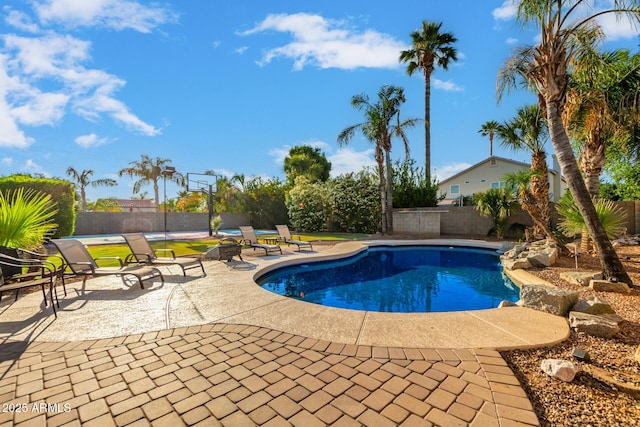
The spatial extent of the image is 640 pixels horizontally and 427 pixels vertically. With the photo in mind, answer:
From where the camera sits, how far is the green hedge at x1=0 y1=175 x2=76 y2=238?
13164 millimetres

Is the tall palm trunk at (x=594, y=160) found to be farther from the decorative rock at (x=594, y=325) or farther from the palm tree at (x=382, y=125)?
the decorative rock at (x=594, y=325)

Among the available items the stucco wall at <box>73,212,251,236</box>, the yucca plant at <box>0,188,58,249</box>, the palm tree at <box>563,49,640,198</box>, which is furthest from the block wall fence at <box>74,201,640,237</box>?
the yucca plant at <box>0,188,58,249</box>

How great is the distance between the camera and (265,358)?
2.85 meters

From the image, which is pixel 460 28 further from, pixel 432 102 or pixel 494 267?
pixel 494 267

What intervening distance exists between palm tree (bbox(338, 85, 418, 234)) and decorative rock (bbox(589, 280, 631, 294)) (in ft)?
42.7

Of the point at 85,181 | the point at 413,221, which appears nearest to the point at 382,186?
the point at 413,221

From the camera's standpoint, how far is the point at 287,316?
404 centimetres

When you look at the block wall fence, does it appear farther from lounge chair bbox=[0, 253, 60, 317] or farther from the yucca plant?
the yucca plant

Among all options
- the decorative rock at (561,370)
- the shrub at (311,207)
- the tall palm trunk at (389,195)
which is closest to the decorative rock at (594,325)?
the decorative rock at (561,370)

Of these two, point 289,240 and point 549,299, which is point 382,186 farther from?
point 549,299

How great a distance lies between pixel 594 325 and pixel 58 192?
783 inches

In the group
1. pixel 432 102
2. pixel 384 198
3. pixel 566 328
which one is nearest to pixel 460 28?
pixel 432 102

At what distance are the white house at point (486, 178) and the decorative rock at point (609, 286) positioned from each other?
21.8 metres

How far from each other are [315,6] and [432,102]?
51.4 ft
